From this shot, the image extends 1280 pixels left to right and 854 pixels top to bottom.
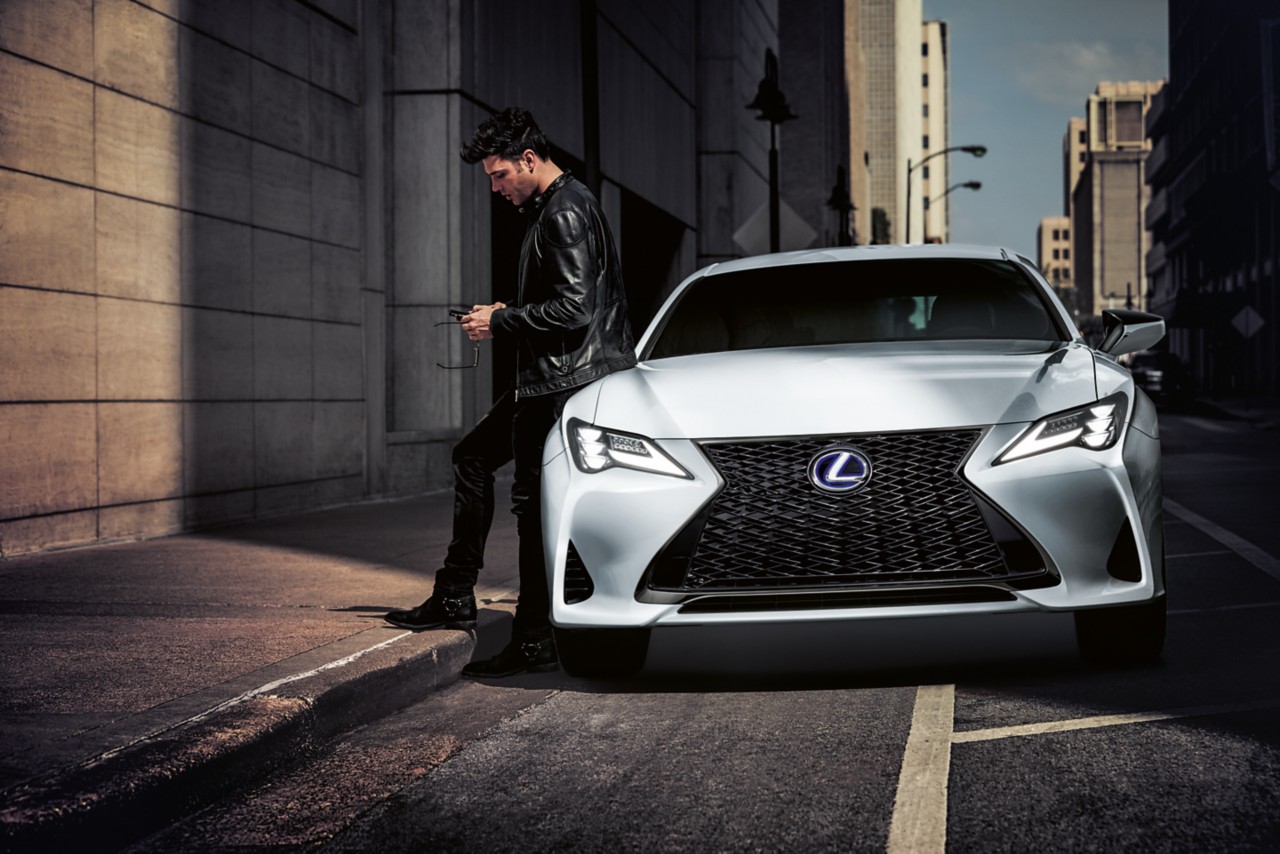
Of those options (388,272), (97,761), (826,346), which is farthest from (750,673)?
(388,272)

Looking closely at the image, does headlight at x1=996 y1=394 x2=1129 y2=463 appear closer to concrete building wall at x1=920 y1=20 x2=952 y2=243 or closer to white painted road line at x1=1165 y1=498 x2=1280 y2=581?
white painted road line at x1=1165 y1=498 x2=1280 y2=581

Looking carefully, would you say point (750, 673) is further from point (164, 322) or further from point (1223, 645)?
point (164, 322)

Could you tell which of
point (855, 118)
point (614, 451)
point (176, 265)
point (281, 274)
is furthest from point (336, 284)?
point (855, 118)

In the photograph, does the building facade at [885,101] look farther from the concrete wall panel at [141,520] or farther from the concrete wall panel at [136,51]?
the concrete wall panel at [141,520]

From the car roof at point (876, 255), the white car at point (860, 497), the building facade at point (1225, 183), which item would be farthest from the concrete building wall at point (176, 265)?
the building facade at point (1225, 183)

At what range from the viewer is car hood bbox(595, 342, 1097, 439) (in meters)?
4.93

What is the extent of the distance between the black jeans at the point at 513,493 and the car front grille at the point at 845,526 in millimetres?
831

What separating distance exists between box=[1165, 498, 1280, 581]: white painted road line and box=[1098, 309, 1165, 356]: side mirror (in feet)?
8.71

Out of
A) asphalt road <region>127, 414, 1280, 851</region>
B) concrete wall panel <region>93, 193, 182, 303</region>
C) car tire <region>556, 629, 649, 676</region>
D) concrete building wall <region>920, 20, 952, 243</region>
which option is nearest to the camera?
asphalt road <region>127, 414, 1280, 851</region>

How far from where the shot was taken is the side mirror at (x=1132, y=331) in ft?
20.0

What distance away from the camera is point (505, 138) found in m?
5.71

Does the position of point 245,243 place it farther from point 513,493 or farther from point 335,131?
point 513,493

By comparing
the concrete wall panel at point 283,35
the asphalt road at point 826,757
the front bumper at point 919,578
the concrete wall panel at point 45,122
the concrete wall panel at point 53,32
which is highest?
the concrete wall panel at point 283,35

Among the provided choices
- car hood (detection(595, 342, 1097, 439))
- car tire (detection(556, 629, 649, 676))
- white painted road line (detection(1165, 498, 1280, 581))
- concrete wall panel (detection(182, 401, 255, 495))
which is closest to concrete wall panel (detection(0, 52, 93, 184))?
concrete wall panel (detection(182, 401, 255, 495))
